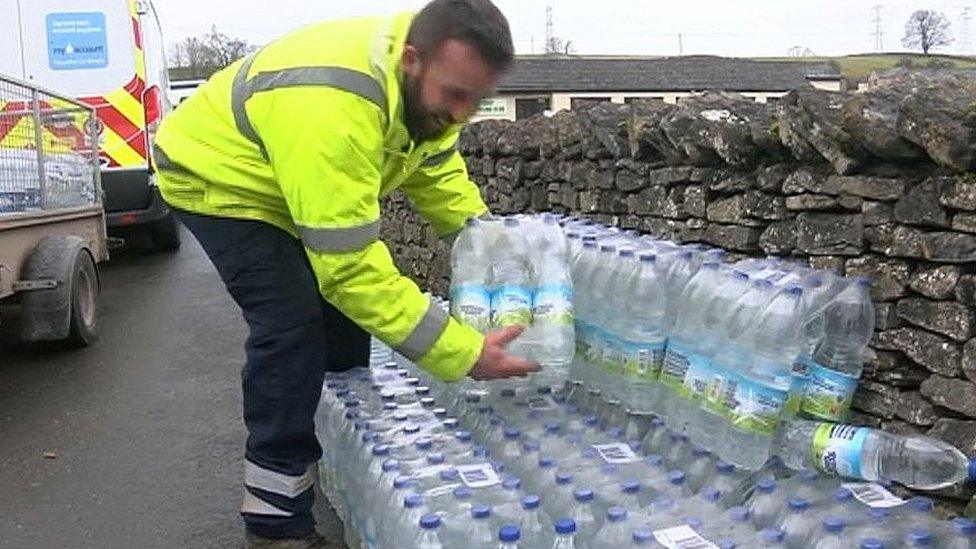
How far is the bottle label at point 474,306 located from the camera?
3.81 m

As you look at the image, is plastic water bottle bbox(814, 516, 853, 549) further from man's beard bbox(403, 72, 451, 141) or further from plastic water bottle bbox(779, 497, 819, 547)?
man's beard bbox(403, 72, 451, 141)

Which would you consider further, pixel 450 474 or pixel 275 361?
pixel 275 361

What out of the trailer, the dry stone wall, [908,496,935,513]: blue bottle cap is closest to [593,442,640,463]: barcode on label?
[908,496,935,513]: blue bottle cap

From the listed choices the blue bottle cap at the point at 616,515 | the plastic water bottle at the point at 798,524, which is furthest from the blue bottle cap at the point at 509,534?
the plastic water bottle at the point at 798,524

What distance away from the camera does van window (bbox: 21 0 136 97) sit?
11898 mm

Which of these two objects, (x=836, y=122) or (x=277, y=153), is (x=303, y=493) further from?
(x=836, y=122)

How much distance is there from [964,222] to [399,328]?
5.84 feet

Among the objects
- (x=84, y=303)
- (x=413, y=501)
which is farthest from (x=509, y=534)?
(x=84, y=303)

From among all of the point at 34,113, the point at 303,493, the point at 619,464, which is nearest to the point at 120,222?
the point at 34,113

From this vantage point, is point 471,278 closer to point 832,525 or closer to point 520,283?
point 520,283

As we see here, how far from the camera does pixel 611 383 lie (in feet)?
12.7

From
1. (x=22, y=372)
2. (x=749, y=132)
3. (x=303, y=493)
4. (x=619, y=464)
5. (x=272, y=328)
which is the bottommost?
(x=22, y=372)

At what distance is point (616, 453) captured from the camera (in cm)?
332

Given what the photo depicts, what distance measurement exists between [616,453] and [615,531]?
572 mm
